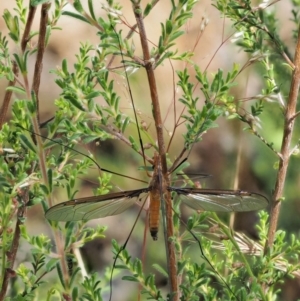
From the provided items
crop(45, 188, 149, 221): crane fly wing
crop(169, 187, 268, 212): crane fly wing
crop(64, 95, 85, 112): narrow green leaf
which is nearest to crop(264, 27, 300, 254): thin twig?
crop(169, 187, 268, 212): crane fly wing

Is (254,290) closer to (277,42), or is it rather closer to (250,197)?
(250,197)

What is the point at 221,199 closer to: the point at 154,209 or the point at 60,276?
the point at 154,209

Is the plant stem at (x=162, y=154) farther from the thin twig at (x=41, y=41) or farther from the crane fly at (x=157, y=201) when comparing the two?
the thin twig at (x=41, y=41)

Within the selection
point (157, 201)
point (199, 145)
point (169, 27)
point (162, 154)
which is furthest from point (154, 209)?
point (199, 145)

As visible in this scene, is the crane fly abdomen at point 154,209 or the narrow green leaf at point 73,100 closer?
the narrow green leaf at point 73,100

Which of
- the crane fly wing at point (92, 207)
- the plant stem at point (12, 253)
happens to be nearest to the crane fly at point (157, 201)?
the crane fly wing at point (92, 207)
